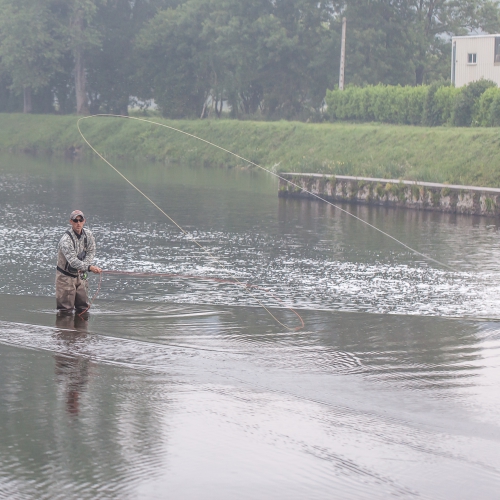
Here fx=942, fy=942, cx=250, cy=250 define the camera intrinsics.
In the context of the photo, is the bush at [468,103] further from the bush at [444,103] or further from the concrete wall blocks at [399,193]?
the concrete wall blocks at [399,193]

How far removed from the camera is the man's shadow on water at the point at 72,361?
7.99m

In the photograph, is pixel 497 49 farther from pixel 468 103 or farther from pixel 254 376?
pixel 254 376

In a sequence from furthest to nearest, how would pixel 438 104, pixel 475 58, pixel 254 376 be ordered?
pixel 475 58, pixel 438 104, pixel 254 376

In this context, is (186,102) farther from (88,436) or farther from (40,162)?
(88,436)

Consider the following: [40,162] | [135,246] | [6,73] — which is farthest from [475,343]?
[6,73]

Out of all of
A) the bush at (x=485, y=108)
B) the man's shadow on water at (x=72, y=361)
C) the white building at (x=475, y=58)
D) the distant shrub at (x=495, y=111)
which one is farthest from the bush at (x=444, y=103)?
the man's shadow on water at (x=72, y=361)

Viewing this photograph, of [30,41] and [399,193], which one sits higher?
[30,41]

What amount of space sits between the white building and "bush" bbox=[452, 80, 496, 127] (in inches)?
360

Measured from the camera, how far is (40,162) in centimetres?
4875

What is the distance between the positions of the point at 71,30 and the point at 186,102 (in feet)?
31.7

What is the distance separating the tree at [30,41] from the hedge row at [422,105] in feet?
82.4

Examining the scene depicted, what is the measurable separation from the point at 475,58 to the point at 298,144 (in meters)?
11.4

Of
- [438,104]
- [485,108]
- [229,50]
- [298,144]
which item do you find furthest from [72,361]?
[229,50]

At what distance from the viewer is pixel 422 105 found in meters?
43.9
